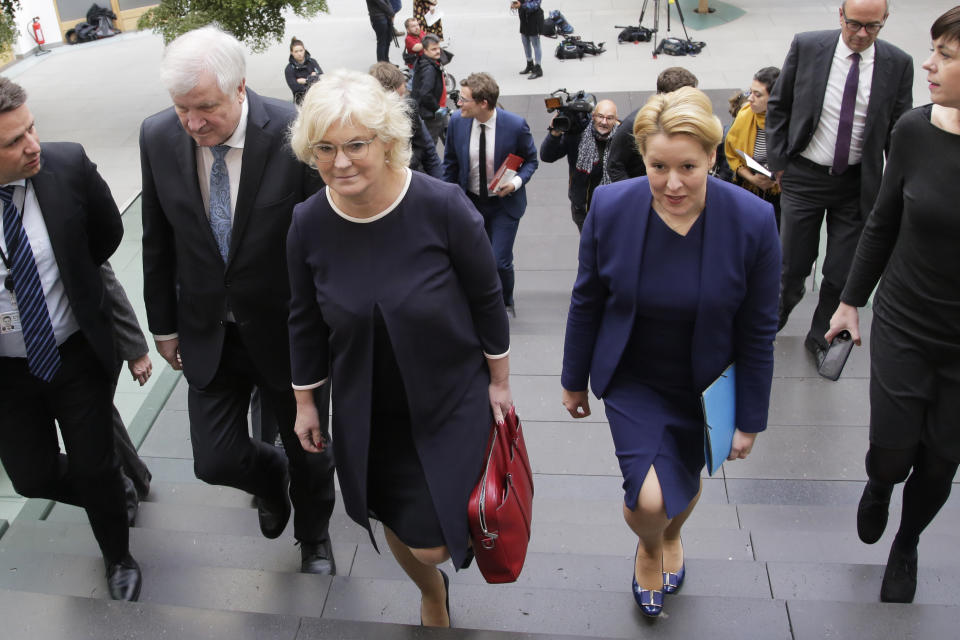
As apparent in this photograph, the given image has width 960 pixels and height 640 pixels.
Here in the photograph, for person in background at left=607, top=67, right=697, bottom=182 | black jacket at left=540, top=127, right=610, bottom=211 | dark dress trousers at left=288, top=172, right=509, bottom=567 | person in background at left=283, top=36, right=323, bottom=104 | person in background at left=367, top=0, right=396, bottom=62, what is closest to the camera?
dark dress trousers at left=288, top=172, right=509, bottom=567

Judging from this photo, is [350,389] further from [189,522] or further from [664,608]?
[189,522]

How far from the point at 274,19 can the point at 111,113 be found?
364 centimetres

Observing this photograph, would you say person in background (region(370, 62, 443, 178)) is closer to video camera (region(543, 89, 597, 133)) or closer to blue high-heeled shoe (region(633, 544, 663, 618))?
video camera (region(543, 89, 597, 133))

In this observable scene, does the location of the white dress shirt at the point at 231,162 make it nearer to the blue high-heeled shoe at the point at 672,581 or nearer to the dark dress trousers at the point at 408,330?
the dark dress trousers at the point at 408,330

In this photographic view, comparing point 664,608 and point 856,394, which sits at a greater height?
point 664,608

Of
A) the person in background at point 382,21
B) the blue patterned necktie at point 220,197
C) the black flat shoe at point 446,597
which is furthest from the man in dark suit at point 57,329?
the person in background at point 382,21

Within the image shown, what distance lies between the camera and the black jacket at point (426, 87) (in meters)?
8.59

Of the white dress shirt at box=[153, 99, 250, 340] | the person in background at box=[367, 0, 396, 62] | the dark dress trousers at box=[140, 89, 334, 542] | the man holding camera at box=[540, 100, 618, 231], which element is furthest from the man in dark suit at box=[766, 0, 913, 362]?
the person in background at box=[367, 0, 396, 62]

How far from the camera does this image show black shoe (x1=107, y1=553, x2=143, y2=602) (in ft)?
11.5

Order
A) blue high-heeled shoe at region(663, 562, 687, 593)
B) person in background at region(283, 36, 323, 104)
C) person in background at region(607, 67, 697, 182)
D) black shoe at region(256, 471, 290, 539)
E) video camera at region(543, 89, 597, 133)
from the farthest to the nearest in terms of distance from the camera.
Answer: person in background at region(283, 36, 323, 104)
video camera at region(543, 89, 597, 133)
person in background at region(607, 67, 697, 182)
black shoe at region(256, 471, 290, 539)
blue high-heeled shoe at region(663, 562, 687, 593)

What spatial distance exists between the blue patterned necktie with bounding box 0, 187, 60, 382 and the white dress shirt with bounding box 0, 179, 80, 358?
24 millimetres

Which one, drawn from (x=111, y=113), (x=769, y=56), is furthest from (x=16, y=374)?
(x=769, y=56)

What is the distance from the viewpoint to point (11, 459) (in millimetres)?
3277

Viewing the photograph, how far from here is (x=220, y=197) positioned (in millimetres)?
3072
